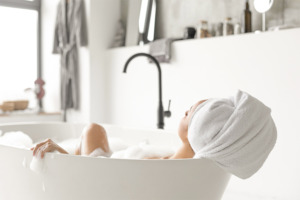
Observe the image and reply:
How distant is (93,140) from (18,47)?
2.79 metres

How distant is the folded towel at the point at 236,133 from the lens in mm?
1557

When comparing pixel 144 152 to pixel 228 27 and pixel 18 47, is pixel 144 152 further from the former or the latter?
pixel 18 47

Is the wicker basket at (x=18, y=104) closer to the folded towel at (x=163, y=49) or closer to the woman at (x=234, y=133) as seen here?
the folded towel at (x=163, y=49)

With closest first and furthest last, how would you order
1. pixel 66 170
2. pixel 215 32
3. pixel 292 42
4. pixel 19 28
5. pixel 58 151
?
pixel 66 170 < pixel 58 151 < pixel 292 42 < pixel 215 32 < pixel 19 28

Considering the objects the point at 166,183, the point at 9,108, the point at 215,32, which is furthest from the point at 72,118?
→ the point at 166,183

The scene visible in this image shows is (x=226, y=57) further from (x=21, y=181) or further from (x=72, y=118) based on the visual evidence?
(x=72, y=118)

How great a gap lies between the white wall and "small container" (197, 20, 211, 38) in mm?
146

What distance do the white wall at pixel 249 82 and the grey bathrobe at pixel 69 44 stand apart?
0.84 metres

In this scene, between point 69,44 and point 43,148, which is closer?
point 43,148

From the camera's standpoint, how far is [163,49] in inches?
142

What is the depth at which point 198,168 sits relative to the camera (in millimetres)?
1664

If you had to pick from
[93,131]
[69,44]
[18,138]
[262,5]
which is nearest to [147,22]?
[69,44]

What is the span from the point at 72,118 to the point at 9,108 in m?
0.67

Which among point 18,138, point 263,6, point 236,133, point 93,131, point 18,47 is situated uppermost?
point 263,6
